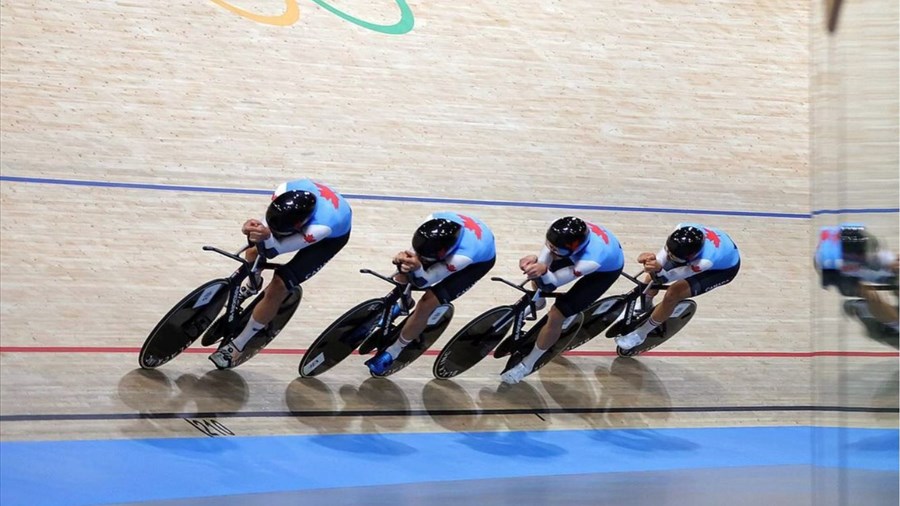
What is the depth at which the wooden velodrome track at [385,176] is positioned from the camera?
4.74 meters

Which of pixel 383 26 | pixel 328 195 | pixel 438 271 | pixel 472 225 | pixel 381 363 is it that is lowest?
pixel 381 363

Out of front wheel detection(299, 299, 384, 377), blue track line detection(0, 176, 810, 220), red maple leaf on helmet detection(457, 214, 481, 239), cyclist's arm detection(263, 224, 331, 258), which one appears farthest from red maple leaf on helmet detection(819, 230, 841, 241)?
blue track line detection(0, 176, 810, 220)

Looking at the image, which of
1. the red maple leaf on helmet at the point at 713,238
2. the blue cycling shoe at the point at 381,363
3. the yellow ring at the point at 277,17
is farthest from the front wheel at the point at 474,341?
the yellow ring at the point at 277,17

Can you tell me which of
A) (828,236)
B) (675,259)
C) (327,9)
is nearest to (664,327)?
(675,259)

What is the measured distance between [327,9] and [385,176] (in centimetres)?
131

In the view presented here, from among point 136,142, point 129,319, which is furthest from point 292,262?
point 136,142

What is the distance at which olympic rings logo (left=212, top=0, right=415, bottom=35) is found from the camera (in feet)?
20.3

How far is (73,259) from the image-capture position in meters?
4.99

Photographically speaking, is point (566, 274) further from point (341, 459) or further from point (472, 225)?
point (341, 459)

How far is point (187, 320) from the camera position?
4.38m

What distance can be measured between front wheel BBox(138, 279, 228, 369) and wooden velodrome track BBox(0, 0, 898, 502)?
0.73 ft

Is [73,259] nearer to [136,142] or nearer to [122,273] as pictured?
[122,273]

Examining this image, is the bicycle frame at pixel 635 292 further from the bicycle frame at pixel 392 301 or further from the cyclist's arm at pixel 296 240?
the cyclist's arm at pixel 296 240

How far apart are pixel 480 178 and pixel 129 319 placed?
7.56 ft
